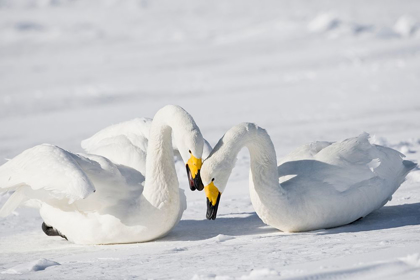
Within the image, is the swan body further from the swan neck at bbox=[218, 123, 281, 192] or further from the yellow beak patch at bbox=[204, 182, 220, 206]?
the yellow beak patch at bbox=[204, 182, 220, 206]

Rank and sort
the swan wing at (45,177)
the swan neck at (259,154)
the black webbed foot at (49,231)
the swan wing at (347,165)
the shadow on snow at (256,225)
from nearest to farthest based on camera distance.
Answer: the swan wing at (45,177), the swan neck at (259,154), the shadow on snow at (256,225), the swan wing at (347,165), the black webbed foot at (49,231)

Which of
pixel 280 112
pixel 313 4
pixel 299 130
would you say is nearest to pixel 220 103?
pixel 280 112

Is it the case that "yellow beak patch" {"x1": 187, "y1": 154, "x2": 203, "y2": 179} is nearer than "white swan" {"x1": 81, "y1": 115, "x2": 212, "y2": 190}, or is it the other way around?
"yellow beak patch" {"x1": 187, "y1": 154, "x2": 203, "y2": 179}

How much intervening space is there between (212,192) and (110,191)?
868mm

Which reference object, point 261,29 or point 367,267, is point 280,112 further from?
point 261,29

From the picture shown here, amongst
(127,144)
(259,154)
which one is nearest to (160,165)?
(259,154)

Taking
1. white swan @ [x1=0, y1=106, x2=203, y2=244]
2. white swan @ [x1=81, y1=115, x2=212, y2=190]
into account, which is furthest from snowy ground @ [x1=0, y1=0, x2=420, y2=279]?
white swan @ [x1=81, y1=115, x2=212, y2=190]

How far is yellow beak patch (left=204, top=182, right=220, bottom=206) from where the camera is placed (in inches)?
193

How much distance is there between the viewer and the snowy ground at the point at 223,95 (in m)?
4.53

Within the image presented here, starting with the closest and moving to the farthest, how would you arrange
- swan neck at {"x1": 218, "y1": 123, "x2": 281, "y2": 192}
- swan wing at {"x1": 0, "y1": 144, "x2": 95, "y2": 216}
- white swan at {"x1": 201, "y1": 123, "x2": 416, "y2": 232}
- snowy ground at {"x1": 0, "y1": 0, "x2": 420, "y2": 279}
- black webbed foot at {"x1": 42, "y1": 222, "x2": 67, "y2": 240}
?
snowy ground at {"x1": 0, "y1": 0, "x2": 420, "y2": 279} → swan wing at {"x1": 0, "y1": 144, "x2": 95, "y2": 216} → white swan at {"x1": 201, "y1": 123, "x2": 416, "y2": 232} → swan neck at {"x1": 218, "y1": 123, "x2": 281, "y2": 192} → black webbed foot at {"x1": 42, "y1": 222, "x2": 67, "y2": 240}

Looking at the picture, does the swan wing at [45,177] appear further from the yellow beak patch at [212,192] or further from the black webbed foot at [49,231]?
the yellow beak patch at [212,192]

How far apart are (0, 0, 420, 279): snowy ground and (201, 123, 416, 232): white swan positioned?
14cm

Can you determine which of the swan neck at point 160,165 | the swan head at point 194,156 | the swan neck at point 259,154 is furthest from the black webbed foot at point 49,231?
the swan neck at point 259,154

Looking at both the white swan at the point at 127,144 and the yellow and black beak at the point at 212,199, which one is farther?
the white swan at the point at 127,144
